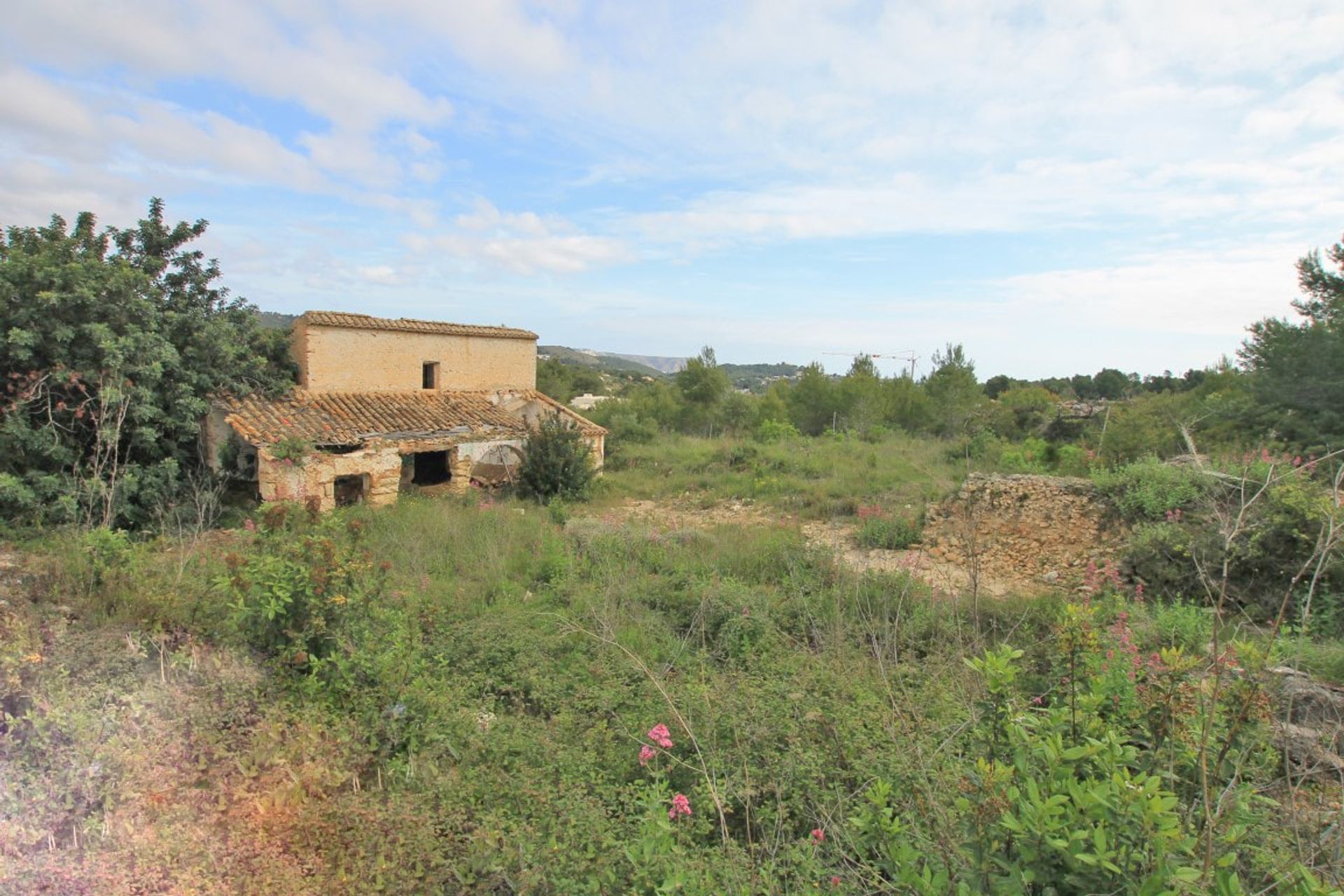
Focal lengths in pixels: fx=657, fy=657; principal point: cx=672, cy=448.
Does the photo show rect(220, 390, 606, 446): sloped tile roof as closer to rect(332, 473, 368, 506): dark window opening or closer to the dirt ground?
rect(332, 473, 368, 506): dark window opening

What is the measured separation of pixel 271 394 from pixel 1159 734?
1204cm

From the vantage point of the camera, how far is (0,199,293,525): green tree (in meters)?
7.98

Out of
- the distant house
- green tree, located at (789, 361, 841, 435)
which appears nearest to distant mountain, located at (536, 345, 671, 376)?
the distant house

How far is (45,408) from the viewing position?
8.32 m

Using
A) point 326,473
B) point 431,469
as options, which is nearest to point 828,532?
point 326,473

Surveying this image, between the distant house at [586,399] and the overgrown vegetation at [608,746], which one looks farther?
the distant house at [586,399]

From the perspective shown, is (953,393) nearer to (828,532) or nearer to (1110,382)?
(828,532)

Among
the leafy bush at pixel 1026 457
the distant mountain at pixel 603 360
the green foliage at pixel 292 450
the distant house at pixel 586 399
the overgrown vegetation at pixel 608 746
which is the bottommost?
the overgrown vegetation at pixel 608 746

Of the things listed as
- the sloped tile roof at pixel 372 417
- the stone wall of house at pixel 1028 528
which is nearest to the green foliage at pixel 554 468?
the sloped tile roof at pixel 372 417

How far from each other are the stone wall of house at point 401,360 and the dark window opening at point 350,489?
5.52ft

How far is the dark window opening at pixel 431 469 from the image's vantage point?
13.7 metres

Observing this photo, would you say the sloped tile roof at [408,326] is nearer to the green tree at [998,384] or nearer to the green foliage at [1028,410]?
the green foliage at [1028,410]

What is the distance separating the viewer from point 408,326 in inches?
503

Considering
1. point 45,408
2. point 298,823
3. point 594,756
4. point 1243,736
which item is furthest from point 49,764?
point 45,408
